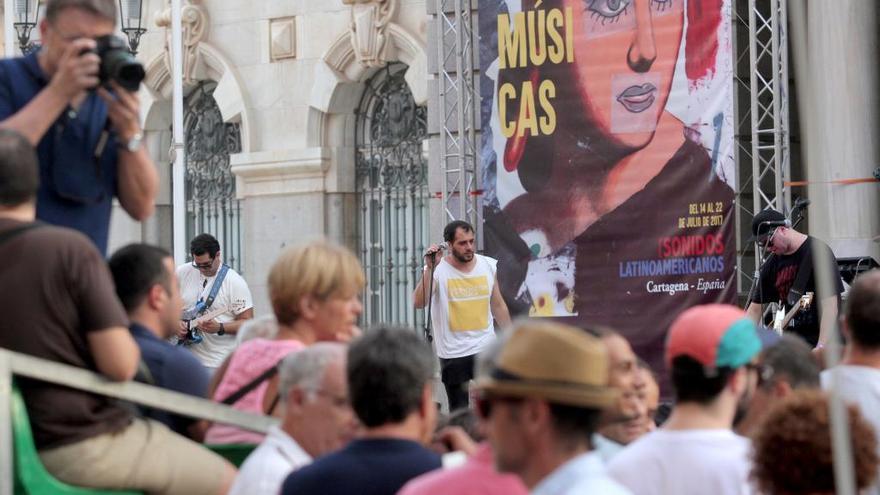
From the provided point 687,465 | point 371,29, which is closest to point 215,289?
point 371,29

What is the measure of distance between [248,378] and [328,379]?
689mm

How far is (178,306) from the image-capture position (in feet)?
19.0

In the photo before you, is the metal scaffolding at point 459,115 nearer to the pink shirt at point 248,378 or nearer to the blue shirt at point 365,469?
the pink shirt at point 248,378

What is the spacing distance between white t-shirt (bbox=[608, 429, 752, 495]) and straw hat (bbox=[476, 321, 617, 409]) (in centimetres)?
78

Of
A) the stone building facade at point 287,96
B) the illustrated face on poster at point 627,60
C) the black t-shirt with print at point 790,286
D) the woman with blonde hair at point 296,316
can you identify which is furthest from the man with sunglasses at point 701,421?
the stone building facade at point 287,96

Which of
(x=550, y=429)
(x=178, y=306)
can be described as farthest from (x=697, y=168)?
(x=550, y=429)

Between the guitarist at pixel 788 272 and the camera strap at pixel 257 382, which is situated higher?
the guitarist at pixel 788 272

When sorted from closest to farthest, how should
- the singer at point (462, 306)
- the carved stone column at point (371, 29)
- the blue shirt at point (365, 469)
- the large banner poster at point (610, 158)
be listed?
the blue shirt at point (365, 469) → the singer at point (462, 306) → the large banner poster at point (610, 158) → the carved stone column at point (371, 29)

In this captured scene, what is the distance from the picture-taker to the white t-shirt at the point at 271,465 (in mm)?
4957

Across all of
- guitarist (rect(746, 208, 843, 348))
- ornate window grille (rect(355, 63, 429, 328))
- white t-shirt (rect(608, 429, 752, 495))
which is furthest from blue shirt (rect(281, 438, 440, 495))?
ornate window grille (rect(355, 63, 429, 328))

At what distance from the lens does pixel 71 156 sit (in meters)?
5.56

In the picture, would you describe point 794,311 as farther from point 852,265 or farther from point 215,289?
point 215,289

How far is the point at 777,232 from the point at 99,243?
20.7 feet

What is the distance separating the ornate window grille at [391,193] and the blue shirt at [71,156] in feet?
47.1
